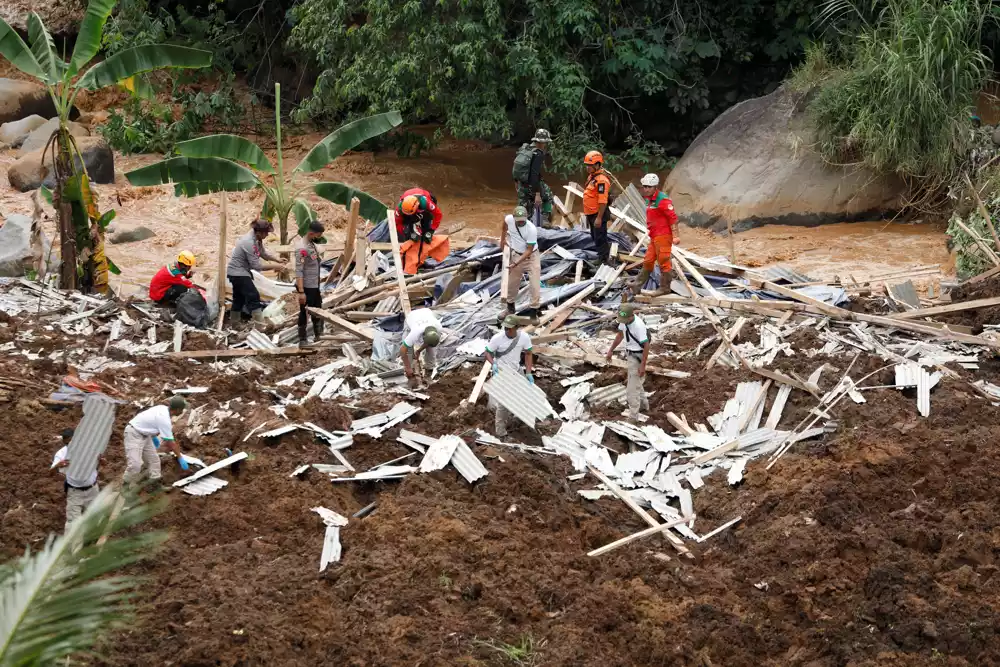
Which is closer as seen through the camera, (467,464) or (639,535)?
(639,535)

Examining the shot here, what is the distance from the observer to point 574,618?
7.31 m

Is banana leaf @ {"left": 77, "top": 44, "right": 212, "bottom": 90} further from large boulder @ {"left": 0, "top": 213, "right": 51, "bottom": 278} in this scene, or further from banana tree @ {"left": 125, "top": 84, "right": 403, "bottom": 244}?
large boulder @ {"left": 0, "top": 213, "right": 51, "bottom": 278}

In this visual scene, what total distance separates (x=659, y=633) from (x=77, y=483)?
4432 millimetres

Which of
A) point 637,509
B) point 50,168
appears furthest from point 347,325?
point 50,168

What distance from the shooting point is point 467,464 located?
364 inches

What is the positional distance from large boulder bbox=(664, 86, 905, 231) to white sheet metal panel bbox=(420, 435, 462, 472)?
30.0 ft

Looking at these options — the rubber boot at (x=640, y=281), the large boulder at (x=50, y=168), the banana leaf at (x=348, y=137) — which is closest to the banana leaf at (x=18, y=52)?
the banana leaf at (x=348, y=137)

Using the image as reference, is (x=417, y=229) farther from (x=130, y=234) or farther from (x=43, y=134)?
(x=43, y=134)

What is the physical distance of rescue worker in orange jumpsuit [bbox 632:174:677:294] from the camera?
1205 centimetres

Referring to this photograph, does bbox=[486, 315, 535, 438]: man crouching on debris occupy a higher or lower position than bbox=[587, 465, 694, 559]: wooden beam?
higher

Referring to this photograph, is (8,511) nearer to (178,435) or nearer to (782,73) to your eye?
(178,435)

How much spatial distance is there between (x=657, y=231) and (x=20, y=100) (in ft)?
56.0

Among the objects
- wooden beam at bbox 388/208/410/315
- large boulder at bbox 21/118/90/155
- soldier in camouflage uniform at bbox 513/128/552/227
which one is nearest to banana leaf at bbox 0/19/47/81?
wooden beam at bbox 388/208/410/315

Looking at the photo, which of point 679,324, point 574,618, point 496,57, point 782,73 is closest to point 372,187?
point 496,57
